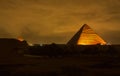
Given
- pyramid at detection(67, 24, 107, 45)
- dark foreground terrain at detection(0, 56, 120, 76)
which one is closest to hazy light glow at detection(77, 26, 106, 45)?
pyramid at detection(67, 24, 107, 45)

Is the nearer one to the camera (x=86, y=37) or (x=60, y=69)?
(x=60, y=69)

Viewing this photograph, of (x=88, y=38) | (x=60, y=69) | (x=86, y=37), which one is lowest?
(x=60, y=69)

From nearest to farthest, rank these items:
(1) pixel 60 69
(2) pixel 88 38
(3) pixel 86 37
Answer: (1) pixel 60 69 → (3) pixel 86 37 → (2) pixel 88 38

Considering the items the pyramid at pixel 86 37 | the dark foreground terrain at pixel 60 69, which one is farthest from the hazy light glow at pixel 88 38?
the dark foreground terrain at pixel 60 69

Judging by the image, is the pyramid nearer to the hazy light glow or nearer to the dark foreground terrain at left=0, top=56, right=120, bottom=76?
the hazy light glow

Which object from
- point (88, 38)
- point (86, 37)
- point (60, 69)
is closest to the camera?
point (60, 69)

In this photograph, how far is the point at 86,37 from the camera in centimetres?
9981

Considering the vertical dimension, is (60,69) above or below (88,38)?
below

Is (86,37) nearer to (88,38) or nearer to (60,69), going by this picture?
(88,38)

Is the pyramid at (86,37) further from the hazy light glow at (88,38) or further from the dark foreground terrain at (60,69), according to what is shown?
the dark foreground terrain at (60,69)

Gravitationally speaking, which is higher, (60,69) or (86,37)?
(86,37)

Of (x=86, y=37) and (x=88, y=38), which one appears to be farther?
(x=88, y=38)

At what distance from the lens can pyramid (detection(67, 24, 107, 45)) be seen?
98750mm

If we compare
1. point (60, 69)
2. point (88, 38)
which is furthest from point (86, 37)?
point (60, 69)
